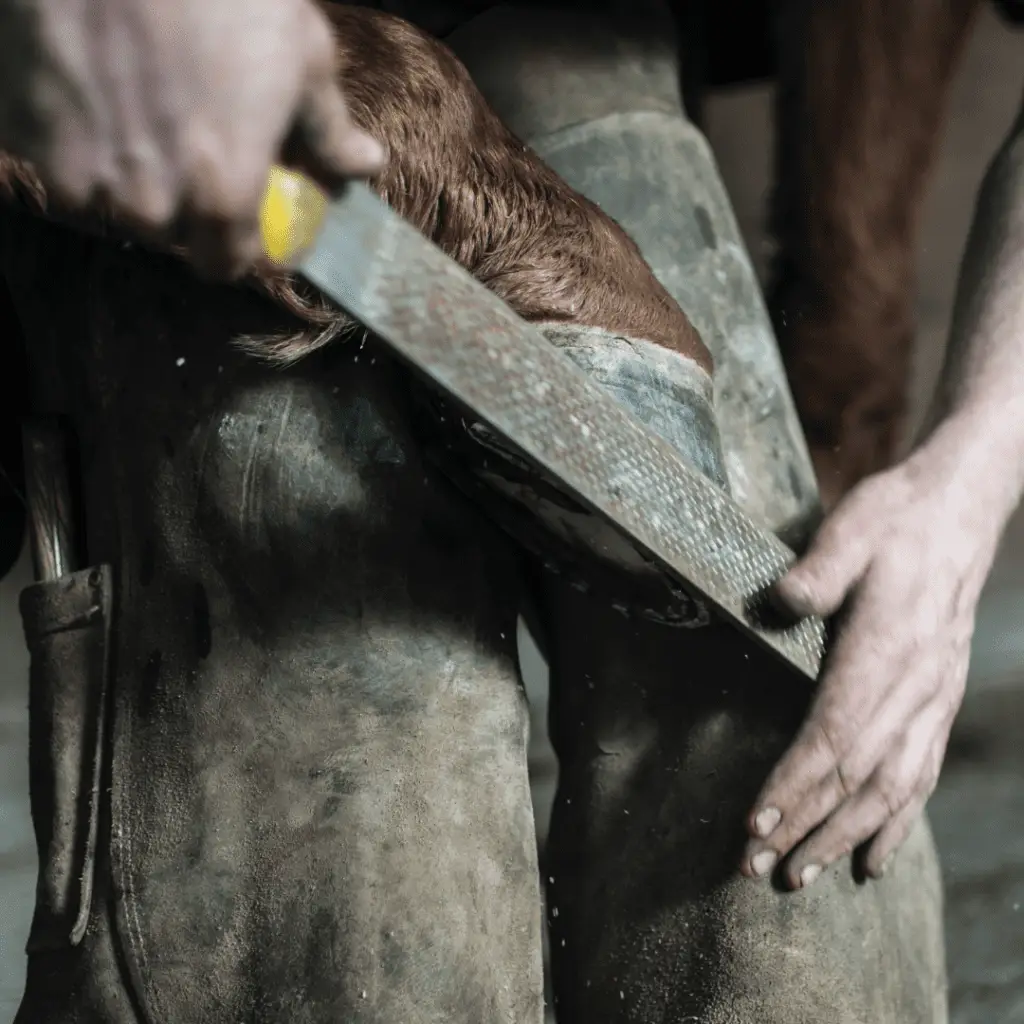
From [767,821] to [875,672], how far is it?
0.08m

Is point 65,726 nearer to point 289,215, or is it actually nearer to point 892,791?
point 289,215

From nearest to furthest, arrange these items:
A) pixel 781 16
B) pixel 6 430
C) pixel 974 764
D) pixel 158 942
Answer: pixel 158 942
pixel 6 430
pixel 781 16
pixel 974 764

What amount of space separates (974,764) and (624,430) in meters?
1.26

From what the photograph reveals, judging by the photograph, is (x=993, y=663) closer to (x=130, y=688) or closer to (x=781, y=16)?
(x=781, y=16)

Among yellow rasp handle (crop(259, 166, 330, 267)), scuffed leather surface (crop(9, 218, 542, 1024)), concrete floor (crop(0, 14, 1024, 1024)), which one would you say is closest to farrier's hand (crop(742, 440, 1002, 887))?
scuffed leather surface (crop(9, 218, 542, 1024))

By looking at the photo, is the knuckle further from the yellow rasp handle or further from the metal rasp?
the yellow rasp handle

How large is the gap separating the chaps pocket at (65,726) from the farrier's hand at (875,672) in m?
0.30

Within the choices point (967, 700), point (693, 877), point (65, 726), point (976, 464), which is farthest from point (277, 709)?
point (967, 700)

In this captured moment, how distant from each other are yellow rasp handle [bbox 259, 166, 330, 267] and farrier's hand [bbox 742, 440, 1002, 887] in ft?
0.88

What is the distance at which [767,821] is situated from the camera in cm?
61

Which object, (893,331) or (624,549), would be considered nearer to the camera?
(624,549)

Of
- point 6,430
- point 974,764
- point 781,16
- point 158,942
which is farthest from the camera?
point 974,764

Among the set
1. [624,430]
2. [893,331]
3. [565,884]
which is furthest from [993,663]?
[624,430]

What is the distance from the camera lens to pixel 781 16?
930mm
